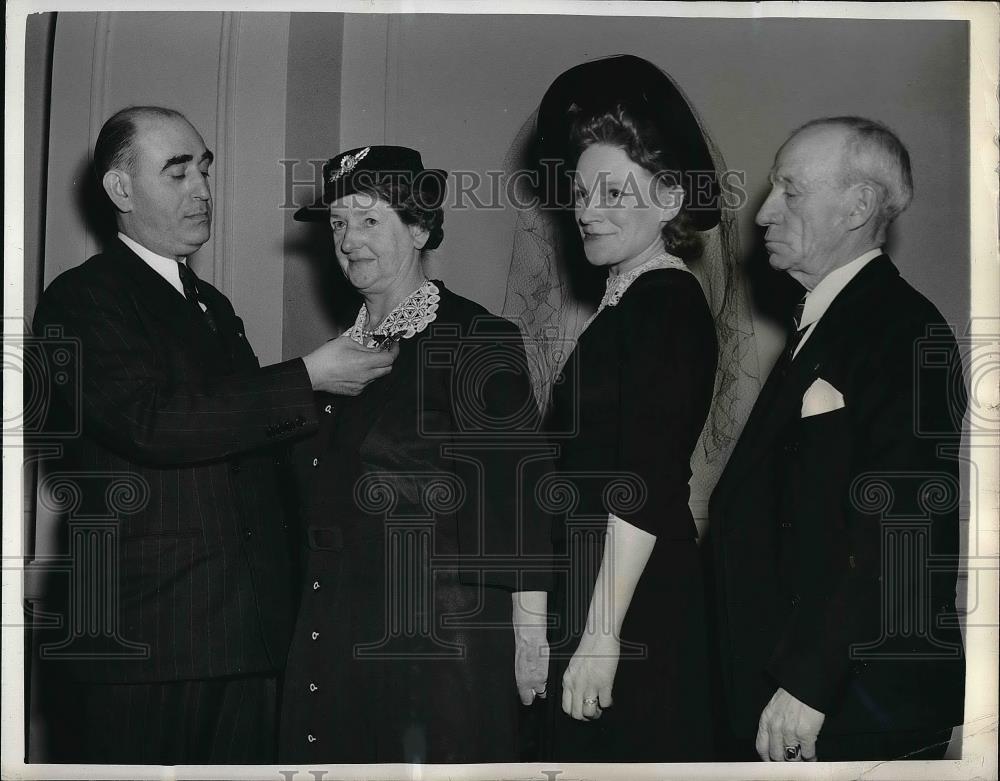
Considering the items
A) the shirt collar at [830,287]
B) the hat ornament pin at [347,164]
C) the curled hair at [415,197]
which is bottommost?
the shirt collar at [830,287]

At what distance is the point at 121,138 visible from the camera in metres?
2.50

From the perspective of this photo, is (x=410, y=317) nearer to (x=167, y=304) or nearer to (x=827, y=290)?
(x=167, y=304)

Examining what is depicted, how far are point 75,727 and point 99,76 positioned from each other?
1.71m

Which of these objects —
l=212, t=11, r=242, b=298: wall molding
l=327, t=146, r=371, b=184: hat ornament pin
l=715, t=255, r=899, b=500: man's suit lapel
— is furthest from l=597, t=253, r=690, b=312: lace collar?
l=212, t=11, r=242, b=298: wall molding

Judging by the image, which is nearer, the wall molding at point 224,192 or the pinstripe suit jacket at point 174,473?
the pinstripe suit jacket at point 174,473

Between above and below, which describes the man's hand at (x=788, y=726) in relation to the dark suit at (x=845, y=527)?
below

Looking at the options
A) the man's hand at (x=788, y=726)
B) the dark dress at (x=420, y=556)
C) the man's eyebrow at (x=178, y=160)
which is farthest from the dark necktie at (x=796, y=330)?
the man's eyebrow at (x=178, y=160)

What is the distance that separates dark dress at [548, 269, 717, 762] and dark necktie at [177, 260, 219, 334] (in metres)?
0.90

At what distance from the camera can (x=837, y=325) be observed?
95.6 inches

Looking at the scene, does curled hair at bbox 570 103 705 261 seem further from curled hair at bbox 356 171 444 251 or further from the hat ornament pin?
the hat ornament pin

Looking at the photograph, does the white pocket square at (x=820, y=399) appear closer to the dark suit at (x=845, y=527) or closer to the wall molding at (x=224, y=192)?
the dark suit at (x=845, y=527)

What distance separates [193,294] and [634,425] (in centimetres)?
117

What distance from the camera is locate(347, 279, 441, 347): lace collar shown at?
246 cm

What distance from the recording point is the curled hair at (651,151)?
246 cm
